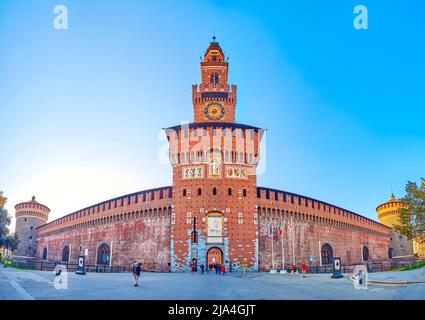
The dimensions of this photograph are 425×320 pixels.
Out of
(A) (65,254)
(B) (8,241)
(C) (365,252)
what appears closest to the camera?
(B) (8,241)

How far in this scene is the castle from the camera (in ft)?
115

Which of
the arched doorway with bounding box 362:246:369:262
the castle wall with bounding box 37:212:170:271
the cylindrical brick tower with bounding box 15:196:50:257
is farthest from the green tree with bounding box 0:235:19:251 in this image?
the arched doorway with bounding box 362:246:369:262

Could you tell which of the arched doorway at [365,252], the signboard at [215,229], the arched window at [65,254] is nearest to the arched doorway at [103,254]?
the arched window at [65,254]

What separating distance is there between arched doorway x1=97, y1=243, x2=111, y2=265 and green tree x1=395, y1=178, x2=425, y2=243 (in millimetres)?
31567

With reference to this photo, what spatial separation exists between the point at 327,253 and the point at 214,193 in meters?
17.3

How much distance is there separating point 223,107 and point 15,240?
85.9ft

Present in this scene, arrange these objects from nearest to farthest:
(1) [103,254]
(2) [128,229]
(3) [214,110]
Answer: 1. (2) [128,229]
2. (3) [214,110]
3. (1) [103,254]

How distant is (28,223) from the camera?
64125mm

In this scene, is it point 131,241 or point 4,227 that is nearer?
point 4,227

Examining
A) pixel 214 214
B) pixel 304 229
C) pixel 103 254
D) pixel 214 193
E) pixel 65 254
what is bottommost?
pixel 65 254

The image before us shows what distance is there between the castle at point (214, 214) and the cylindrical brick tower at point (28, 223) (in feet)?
72.6

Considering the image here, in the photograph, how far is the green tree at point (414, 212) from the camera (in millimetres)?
28212

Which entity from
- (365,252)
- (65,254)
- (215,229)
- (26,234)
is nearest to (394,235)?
(365,252)

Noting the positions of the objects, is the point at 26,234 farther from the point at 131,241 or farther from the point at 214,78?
the point at 214,78
